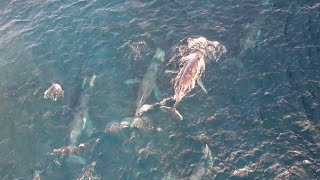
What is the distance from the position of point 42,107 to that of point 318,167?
19.9 feet

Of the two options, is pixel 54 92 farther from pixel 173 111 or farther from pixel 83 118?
pixel 173 111

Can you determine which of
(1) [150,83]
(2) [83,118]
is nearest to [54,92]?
(2) [83,118]

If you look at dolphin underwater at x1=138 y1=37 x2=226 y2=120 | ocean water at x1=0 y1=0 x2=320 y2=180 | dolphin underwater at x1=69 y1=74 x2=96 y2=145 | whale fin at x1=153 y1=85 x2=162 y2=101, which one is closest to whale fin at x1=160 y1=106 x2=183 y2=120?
dolphin underwater at x1=138 y1=37 x2=226 y2=120

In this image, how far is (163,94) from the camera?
823cm

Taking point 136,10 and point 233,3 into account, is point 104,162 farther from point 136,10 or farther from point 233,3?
point 233,3

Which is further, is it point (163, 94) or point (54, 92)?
point (54, 92)

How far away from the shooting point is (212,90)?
8047 mm

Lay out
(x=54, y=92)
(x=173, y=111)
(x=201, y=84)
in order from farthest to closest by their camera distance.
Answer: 1. (x=54, y=92)
2. (x=201, y=84)
3. (x=173, y=111)

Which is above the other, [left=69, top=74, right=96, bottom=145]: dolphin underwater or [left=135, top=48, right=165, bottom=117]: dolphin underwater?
[left=135, top=48, right=165, bottom=117]: dolphin underwater

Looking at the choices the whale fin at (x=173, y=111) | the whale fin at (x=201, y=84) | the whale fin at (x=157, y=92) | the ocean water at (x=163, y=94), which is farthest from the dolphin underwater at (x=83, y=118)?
the whale fin at (x=201, y=84)

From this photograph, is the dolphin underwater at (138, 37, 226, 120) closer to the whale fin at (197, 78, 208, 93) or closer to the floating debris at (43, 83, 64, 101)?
the whale fin at (197, 78, 208, 93)

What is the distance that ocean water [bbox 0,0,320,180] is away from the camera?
7184 millimetres

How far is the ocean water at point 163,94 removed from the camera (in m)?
7.18

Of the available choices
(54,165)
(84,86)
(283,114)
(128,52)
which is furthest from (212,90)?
(54,165)
